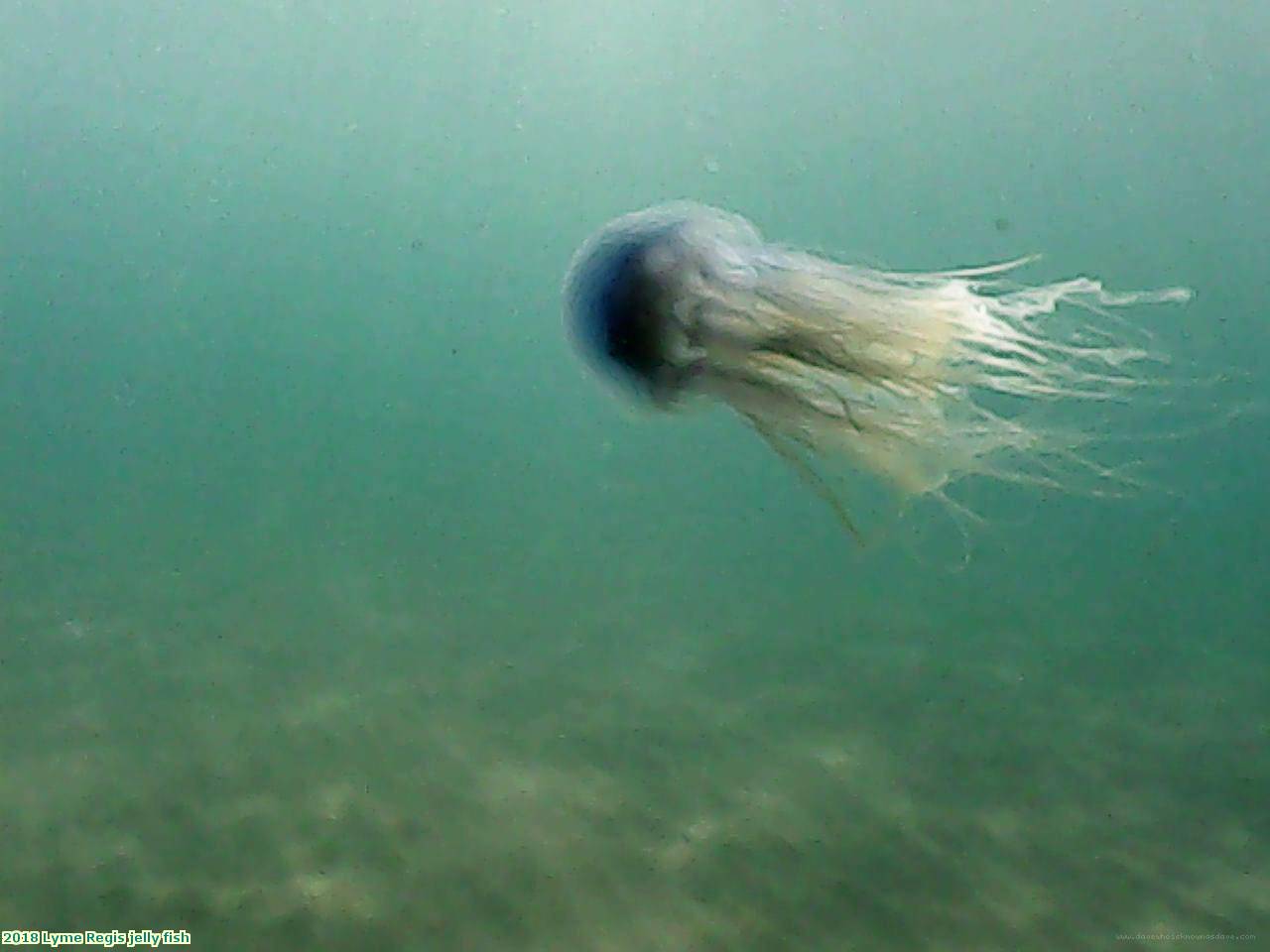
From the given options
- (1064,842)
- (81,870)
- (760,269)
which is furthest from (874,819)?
(81,870)

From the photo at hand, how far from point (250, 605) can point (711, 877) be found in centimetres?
662

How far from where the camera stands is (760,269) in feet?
10.7

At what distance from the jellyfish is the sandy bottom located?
80.2 inches

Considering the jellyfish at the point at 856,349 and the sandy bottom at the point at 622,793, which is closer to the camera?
the jellyfish at the point at 856,349

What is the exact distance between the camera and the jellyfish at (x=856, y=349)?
308 centimetres

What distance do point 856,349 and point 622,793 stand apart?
9.66 ft

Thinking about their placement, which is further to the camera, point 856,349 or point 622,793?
point 622,793

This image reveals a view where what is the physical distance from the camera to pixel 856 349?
3.13m

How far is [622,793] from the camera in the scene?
4980 millimetres

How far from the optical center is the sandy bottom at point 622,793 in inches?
154

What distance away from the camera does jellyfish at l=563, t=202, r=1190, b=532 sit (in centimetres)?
308

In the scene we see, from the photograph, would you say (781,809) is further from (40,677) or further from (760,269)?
(40,677)

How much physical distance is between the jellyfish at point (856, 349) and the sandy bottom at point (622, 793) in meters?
2.04

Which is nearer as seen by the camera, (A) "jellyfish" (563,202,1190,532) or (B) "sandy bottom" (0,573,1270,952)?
(A) "jellyfish" (563,202,1190,532)
